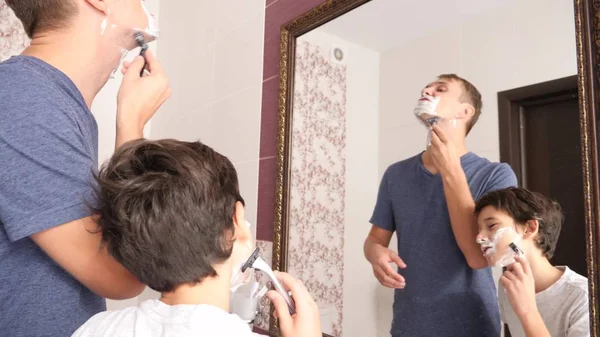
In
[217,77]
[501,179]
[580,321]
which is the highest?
[217,77]

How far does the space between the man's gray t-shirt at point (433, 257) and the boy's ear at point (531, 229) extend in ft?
0.22

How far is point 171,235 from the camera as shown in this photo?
0.60m

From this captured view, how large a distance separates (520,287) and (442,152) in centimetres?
27

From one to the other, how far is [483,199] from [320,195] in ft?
1.44

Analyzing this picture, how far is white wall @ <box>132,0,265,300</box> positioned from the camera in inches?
55.9

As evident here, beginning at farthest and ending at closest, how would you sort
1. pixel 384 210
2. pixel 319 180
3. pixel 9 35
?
1. pixel 9 35
2. pixel 319 180
3. pixel 384 210

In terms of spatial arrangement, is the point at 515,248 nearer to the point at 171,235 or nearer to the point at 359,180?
the point at 359,180

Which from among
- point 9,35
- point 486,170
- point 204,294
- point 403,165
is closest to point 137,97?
point 204,294

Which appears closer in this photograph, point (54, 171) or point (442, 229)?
point (54, 171)

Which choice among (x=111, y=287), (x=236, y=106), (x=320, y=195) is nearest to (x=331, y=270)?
(x=320, y=195)

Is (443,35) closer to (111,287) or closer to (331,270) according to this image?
(331,270)

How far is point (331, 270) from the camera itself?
109 cm

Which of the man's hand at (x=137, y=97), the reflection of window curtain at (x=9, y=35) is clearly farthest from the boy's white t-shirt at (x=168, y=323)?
the reflection of window curtain at (x=9, y=35)

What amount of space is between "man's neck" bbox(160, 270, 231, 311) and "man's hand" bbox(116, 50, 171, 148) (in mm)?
308
